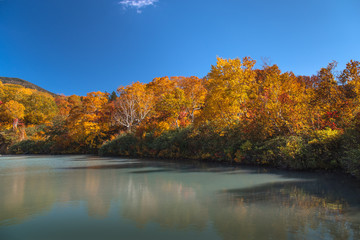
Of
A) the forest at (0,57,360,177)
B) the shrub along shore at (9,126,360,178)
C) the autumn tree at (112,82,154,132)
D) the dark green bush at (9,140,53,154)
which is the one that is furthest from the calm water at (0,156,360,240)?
the dark green bush at (9,140,53,154)

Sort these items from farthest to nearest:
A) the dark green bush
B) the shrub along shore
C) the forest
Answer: the dark green bush, the forest, the shrub along shore

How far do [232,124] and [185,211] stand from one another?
425 inches

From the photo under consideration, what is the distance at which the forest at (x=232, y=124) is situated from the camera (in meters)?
10.4

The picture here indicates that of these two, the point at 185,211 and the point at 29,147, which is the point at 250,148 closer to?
the point at 185,211

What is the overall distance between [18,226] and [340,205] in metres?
6.07

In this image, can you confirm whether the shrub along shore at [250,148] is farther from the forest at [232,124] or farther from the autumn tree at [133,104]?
the autumn tree at [133,104]

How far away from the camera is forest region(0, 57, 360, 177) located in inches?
409

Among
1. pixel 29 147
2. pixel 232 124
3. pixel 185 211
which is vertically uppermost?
pixel 232 124

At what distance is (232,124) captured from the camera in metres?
15.2

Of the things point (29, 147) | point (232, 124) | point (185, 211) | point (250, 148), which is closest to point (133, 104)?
point (232, 124)

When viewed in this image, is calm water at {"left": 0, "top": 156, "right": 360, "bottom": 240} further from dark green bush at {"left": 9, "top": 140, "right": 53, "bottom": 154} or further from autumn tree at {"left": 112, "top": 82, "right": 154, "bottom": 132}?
dark green bush at {"left": 9, "top": 140, "right": 53, "bottom": 154}

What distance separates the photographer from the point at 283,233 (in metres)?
3.64

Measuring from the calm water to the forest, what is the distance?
105 inches

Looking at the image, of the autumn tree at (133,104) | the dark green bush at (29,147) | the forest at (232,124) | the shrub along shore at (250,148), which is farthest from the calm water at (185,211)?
the dark green bush at (29,147)
